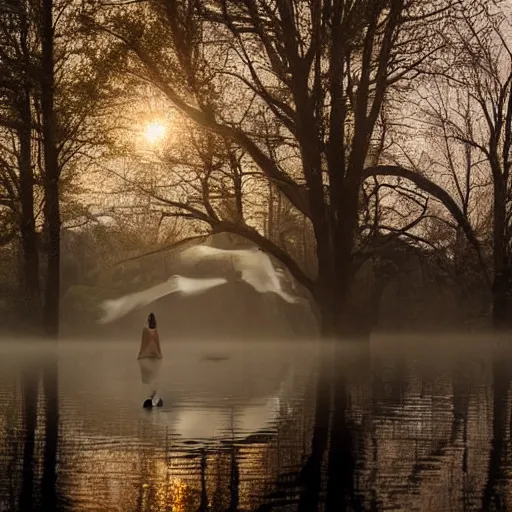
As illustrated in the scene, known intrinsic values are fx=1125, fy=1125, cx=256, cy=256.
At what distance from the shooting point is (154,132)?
28266 millimetres

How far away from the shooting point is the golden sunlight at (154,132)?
28203 mm

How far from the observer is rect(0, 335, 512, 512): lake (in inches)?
271

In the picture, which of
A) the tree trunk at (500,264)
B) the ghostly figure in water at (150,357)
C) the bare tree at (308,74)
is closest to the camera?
the ghostly figure in water at (150,357)

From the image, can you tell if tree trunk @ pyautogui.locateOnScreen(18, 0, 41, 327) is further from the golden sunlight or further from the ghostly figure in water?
the ghostly figure in water

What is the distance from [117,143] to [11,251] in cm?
783

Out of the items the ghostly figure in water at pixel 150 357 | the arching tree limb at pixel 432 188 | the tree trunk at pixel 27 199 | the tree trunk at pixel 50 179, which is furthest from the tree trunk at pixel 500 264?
the tree trunk at pixel 27 199

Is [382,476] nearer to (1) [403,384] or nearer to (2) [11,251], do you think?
(1) [403,384]

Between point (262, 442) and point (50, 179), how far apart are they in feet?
73.4

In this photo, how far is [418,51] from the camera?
27188 mm

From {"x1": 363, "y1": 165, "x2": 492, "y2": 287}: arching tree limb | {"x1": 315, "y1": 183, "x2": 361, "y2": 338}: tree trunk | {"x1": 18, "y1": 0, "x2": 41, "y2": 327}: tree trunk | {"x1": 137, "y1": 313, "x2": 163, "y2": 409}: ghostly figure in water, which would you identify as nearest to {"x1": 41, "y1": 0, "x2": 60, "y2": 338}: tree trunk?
{"x1": 18, "y1": 0, "x2": 41, "y2": 327}: tree trunk

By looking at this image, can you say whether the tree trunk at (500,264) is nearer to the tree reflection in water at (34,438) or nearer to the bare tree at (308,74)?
the bare tree at (308,74)

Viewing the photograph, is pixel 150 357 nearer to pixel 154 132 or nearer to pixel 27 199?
pixel 154 132

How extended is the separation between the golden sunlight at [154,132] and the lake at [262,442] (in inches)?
351

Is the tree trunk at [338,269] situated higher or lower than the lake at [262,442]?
higher
